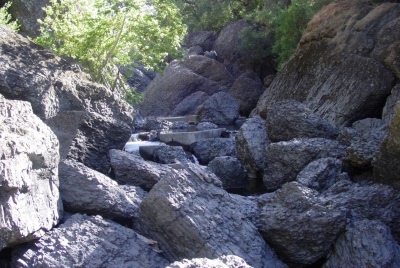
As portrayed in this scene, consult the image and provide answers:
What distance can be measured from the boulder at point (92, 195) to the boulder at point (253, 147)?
407 centimetres

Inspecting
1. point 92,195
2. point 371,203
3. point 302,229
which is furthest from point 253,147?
point 92,195

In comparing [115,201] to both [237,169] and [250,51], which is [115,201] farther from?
[250,51]

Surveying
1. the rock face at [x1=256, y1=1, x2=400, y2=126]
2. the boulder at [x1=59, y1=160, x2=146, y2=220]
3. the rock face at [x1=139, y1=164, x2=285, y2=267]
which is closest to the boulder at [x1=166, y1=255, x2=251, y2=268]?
the rock face at [x1=139, y1=164, x2=285, y2=267]

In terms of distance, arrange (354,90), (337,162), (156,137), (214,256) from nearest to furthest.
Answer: (214,256)
(337,162)
(354,90)
(156,137)

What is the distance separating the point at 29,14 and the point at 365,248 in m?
12.7

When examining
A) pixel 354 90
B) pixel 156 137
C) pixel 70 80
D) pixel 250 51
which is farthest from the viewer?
pixel 250 51

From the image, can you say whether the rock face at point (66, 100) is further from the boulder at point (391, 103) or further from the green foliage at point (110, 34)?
the boulder at point (391, 103)

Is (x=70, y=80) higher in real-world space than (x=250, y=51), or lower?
lower

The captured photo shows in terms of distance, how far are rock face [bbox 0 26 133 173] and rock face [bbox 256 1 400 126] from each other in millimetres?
4732

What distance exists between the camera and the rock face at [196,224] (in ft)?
14.7

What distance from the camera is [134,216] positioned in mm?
5078

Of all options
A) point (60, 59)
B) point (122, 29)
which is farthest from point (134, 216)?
point (122, 29)

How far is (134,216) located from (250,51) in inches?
639

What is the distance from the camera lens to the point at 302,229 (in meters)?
4.90
